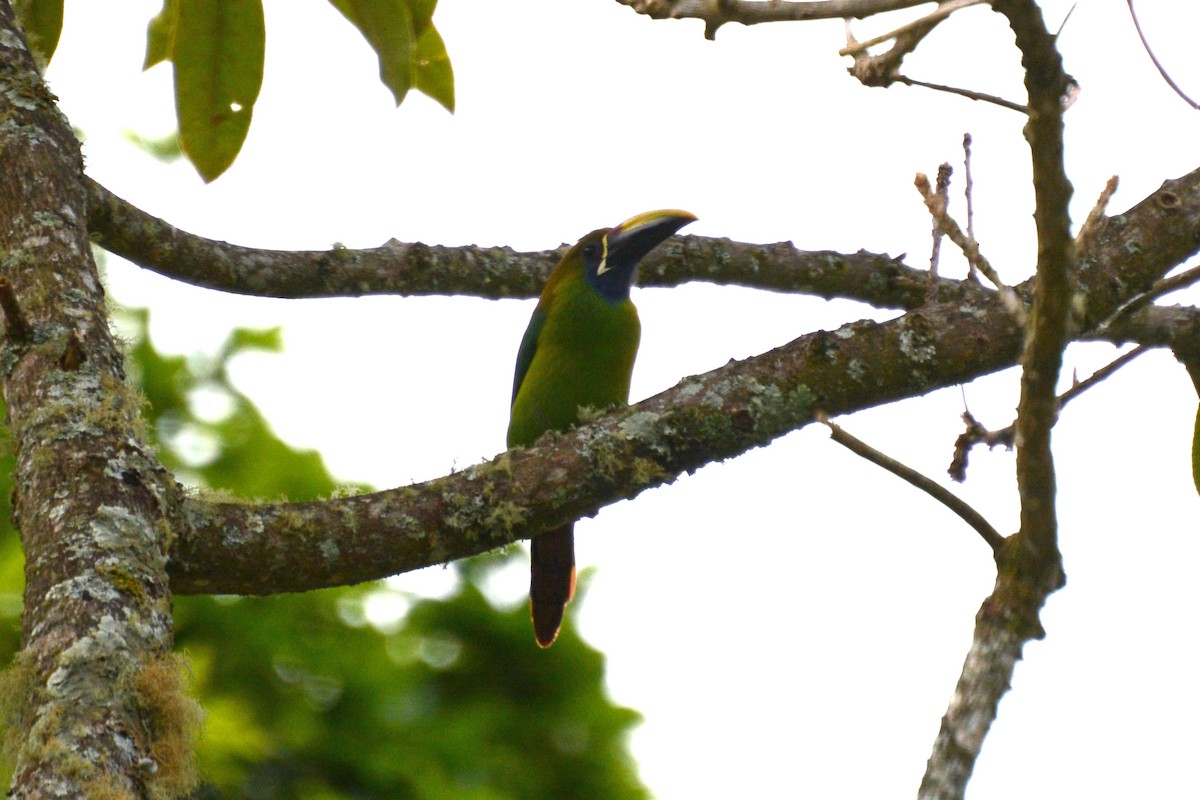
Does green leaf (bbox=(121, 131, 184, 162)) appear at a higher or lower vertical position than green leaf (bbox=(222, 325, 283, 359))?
higher

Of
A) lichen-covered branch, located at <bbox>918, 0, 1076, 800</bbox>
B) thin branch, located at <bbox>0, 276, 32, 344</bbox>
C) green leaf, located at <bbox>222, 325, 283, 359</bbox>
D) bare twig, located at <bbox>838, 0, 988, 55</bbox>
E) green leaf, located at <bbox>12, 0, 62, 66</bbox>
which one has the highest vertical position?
green leaf, located at <bbox>222, 325, 283, 359</bbox>

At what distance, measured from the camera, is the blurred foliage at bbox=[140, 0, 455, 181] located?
3.06 metres

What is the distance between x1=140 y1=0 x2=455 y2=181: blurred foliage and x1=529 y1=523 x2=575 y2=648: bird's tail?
4.17ft

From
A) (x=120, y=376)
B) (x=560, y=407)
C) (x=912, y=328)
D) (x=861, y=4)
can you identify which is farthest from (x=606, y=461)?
(x=560, y=407)

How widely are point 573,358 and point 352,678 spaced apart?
2.17 metres

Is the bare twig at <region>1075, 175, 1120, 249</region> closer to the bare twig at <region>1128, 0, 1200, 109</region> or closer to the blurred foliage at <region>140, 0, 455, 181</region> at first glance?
the bare twig at <region>1128, 0, 1200, 109</region>

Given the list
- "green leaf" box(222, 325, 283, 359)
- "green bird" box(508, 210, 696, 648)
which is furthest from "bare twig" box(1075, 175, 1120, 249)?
"green leaf" box(222, 325, 283, 359)

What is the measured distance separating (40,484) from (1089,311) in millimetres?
1829

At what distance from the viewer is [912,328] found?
8.16ft

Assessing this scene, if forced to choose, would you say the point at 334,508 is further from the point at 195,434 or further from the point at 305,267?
the point at 195,434

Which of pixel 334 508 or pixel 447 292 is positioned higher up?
pixel 447 292

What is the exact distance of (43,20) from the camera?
317 cm

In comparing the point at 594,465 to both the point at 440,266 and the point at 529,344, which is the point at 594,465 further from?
the point at 529,344

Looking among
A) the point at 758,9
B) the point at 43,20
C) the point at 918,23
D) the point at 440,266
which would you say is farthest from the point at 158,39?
the point at 918,23
